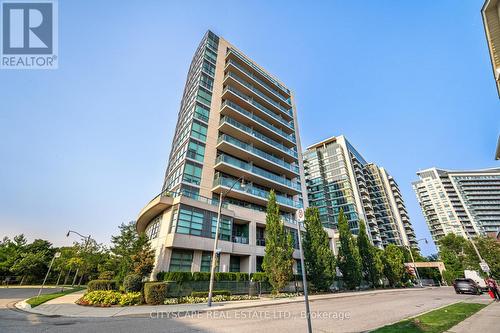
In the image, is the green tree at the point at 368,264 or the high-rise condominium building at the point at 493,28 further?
the green tree at the point at 368,264

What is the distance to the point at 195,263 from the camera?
73.4 ft

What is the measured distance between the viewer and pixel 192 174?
28359 millimetres

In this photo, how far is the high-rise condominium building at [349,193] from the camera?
7138 centimetres

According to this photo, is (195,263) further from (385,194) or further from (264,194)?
(385,194)

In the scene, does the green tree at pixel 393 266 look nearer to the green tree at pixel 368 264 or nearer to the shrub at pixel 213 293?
the green tree at pixel 368 264

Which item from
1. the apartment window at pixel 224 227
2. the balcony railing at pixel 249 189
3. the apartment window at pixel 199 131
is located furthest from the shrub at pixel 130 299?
the apartment window at pixel 199 131

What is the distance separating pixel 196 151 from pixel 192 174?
3443 millimetres

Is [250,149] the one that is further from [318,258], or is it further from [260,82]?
[260,82]

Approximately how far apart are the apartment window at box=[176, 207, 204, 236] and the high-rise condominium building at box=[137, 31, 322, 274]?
0.10 metres

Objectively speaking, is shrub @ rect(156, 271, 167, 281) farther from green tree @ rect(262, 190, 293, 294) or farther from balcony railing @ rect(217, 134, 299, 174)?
balcony railing @ rect(217, 134, 299, 174)

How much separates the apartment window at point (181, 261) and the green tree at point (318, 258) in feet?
42.1

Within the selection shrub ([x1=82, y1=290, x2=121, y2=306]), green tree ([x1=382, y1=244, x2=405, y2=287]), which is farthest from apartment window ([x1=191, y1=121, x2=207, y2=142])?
green tree ([x1=382, y1=244, x2=405, y2=287])

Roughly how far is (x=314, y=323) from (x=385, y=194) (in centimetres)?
10152

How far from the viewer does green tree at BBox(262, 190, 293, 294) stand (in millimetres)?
20641
